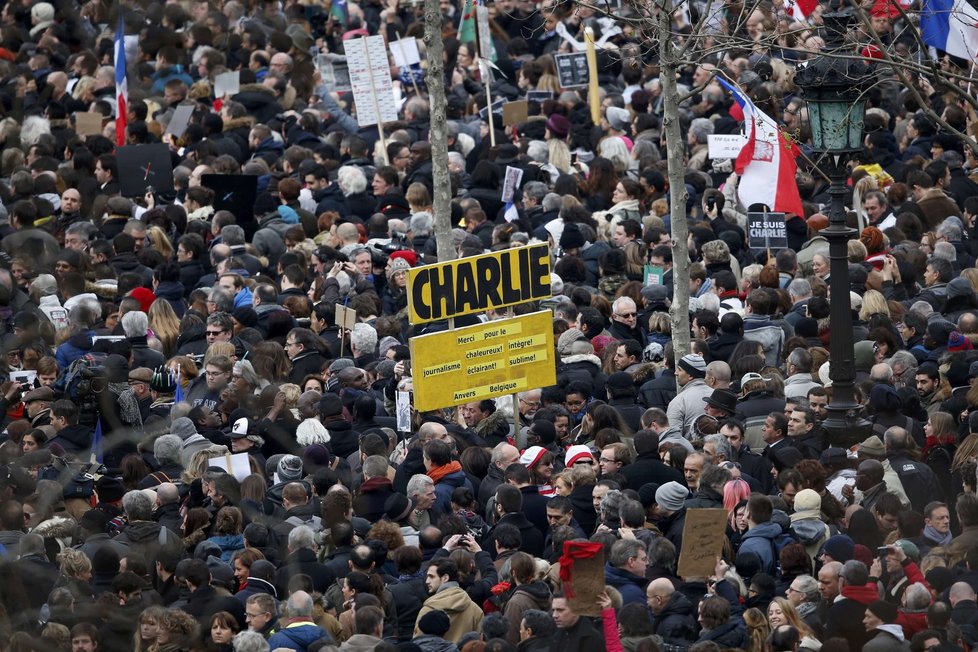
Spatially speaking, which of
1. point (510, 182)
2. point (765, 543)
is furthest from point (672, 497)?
point (510, 182)

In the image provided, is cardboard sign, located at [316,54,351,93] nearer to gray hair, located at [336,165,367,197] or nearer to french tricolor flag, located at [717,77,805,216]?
gray hair, located at [336,165,367,197]

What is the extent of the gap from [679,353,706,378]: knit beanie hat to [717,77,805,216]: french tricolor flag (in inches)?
125

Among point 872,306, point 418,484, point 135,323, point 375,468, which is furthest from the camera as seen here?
point 135,323

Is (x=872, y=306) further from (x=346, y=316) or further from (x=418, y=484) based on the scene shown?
(x=418, y=484)

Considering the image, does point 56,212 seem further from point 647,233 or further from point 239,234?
point 647,233

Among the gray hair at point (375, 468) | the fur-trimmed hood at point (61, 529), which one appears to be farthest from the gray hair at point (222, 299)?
the fur-trimmed hood at point (61, 529)

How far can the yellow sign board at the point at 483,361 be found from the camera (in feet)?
42.3

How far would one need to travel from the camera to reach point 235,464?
11.9 m

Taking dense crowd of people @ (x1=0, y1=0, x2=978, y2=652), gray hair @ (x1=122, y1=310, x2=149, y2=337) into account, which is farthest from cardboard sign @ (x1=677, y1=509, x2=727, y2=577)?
gray hair @ (x1=122, y1=310, x2=149, y2=337)

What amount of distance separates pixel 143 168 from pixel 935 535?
36.0ft

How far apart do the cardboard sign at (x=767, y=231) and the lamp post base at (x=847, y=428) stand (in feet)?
13.0

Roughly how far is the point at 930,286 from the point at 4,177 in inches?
438

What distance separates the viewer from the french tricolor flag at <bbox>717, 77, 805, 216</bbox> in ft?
51.6

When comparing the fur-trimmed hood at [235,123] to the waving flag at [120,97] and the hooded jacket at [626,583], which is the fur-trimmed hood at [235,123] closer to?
the waving flag at [120,97]
